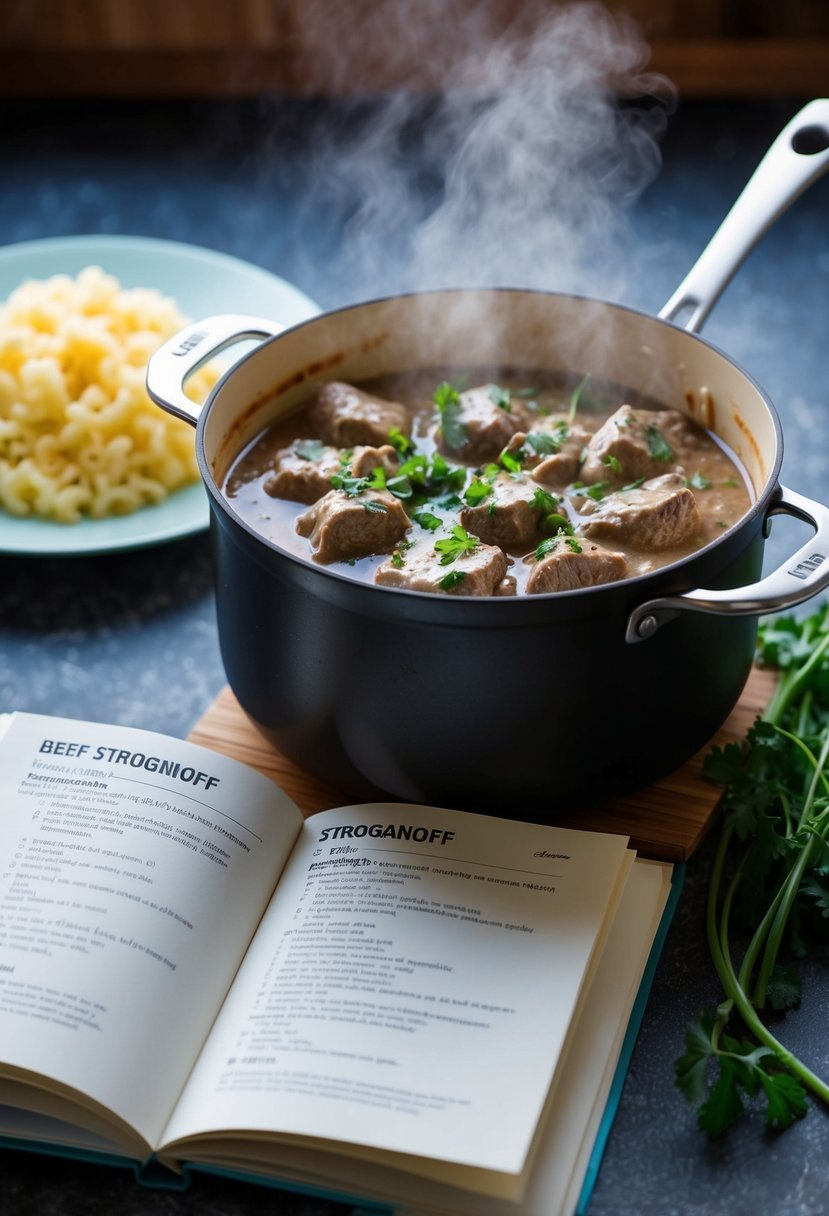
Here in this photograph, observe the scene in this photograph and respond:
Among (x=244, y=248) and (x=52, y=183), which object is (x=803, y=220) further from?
(x=52, y=183)

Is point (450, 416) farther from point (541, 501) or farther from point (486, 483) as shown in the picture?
point (541, 501)

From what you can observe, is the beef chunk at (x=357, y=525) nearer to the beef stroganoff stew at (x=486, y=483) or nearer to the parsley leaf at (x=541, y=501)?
the beef stroganoff stew at (x=486, y=483)

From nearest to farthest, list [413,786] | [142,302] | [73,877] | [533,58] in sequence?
[73,877]
[413,786]
[142,302]
[533,58]

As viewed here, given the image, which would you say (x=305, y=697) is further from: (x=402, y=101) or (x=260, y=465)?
(x=402, y=101)

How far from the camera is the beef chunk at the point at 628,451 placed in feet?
6.49

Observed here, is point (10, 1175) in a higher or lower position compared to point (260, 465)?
lower

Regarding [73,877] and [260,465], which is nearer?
[73,877]

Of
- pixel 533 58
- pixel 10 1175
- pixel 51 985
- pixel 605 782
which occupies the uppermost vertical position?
pixel 533 58

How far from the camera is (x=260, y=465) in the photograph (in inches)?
82.7

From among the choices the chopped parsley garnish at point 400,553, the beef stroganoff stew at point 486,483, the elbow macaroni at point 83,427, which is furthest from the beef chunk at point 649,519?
the elbow macaroni at point 83,427

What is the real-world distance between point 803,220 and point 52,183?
1.97 meters

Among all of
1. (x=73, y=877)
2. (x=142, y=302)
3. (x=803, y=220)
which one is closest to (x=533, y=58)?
(x=803, y=220)

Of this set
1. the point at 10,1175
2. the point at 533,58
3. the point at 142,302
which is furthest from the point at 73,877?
the point at 533,58

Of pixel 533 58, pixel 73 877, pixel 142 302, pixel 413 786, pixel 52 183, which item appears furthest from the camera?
pixel 52 183
